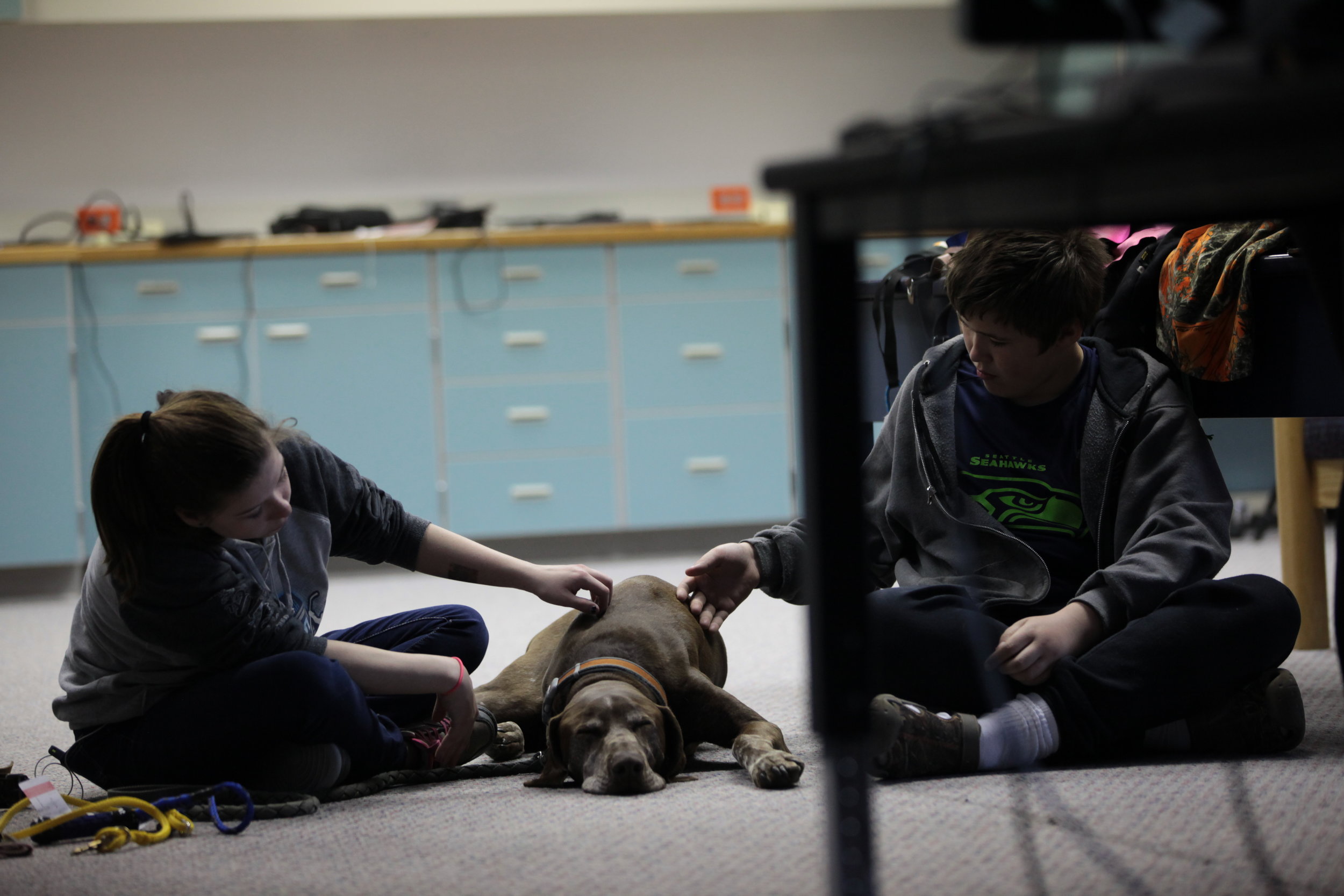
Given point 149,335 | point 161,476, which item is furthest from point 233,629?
point 149,335

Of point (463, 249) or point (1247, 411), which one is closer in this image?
point (1247, 411)

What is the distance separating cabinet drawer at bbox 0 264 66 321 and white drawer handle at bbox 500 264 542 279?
1333 millimetres

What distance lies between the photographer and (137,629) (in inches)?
54.5

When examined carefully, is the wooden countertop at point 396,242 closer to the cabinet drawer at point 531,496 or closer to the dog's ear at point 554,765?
the cabinet drawer at point 531,496

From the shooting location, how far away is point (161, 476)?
1368 millimetres

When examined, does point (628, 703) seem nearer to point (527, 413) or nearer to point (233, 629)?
point (233, 629)

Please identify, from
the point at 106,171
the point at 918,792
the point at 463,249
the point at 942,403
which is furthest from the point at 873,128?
the point at 106,171

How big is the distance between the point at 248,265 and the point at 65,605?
3.79 feet

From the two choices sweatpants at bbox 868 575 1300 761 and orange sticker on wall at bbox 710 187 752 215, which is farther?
orange sticker on wall at bbox 710 187 752 215

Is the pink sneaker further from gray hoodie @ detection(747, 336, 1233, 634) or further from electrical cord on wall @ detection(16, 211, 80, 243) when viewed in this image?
A: electrical cord on wall @ detection(16, 211, 80, 243)

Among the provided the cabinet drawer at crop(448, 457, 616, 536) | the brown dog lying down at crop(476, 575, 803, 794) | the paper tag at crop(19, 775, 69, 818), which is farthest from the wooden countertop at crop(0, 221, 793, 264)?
the paper tag at crop(19, 775, 69, 818)

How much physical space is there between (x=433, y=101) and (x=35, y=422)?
1.81 metres

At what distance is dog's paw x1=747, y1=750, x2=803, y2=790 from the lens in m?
1.45

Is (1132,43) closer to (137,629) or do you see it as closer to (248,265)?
(137,629)
